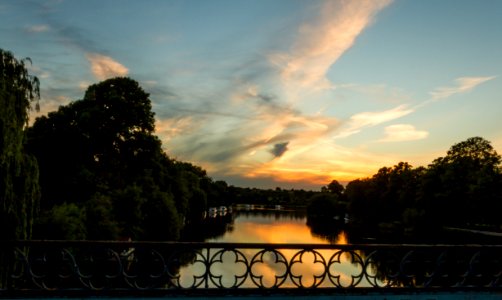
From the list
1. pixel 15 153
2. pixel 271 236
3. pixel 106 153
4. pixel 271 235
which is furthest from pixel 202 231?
pixel 15 153

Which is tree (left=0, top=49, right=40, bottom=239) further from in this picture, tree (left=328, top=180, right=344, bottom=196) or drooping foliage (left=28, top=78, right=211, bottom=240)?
tree (left=328, top=180, right=344, bottom=196)

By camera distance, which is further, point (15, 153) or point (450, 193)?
point (450, 193)

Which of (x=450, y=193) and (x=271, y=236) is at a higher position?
(x=450, y=193)

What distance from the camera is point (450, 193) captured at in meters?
68.2

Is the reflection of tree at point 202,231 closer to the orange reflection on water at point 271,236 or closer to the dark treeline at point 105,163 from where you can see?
the orange reflection on water at point 271,236

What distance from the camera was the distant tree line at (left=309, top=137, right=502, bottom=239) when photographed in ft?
203

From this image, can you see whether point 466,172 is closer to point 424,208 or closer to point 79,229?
point 424,208

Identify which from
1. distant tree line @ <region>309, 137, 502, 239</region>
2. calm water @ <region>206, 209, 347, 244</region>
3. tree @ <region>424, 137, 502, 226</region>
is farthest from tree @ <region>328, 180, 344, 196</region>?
tree @ <region>424, 137, 502, 226</region>

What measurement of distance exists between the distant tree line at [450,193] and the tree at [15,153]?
2431 inches

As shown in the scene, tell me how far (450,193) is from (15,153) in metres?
68.7

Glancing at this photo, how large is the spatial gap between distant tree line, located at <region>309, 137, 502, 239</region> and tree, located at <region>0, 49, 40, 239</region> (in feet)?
203

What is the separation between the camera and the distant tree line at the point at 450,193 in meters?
61.8

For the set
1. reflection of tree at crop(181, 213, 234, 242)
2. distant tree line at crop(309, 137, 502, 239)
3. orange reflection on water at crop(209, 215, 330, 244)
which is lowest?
orange reflection on water at crop(209, 215, 330, 244)

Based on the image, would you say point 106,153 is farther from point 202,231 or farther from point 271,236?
point 271,236
